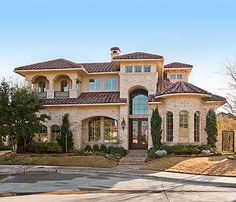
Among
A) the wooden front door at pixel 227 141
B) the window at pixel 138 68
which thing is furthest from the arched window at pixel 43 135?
the wooden front door at pixel 227 141

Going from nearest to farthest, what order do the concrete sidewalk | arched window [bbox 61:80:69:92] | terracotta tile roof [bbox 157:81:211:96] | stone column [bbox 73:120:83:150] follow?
the concrete sidewalk, terracotta tile roof [bbox 157:81:211:96], stone column [bbox 73:120:83:150], arched window [bbox 61:80:69:92]

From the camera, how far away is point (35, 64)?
3434cm

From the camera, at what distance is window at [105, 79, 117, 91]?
34219 millimetres

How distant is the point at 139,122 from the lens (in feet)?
106

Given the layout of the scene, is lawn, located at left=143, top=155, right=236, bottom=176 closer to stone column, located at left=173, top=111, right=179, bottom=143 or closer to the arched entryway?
stone column, located at left=173, top=111, right=179, bottom=143

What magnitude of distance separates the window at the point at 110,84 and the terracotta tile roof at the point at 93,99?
72 cm

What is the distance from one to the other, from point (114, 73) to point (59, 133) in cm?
707

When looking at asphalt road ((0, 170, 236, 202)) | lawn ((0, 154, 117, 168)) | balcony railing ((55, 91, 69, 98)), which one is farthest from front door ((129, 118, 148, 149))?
asphalt road ((0, 170, 236, 202))

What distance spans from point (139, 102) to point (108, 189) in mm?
18080

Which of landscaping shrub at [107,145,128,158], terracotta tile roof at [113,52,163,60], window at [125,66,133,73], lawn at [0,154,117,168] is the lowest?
lawn at [0,154,117,168]

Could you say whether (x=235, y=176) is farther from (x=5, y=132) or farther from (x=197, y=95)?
(x=5, y=132)

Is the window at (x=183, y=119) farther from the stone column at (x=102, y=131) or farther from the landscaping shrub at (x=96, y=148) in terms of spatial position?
the landscaping shrub at (x=96, y=148)

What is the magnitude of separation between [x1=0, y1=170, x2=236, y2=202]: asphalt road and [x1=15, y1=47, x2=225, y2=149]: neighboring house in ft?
36.6

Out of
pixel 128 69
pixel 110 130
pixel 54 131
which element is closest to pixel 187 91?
pixel 128 69
